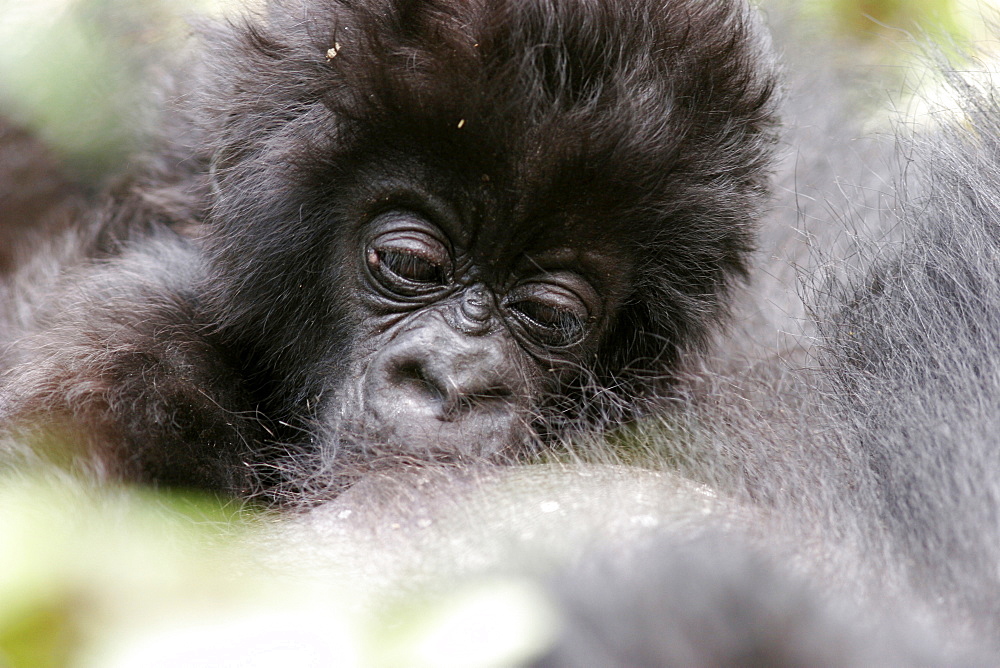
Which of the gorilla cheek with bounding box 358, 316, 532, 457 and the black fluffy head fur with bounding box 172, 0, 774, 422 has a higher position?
the black fluffy head fur with bounding box 172, 0, 774, 422

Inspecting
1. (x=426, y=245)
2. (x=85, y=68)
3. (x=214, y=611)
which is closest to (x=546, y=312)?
(x=426, y=245)

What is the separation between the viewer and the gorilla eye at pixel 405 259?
185cm

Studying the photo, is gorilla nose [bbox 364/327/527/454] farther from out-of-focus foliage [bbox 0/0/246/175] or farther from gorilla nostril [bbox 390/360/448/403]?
out-of-focus foliage [bbox 0/0/246/175]

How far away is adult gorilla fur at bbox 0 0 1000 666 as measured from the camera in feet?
3.13

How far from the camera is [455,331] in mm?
1850

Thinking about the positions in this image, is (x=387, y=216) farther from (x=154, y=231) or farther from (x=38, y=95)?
(x=38, y=95)

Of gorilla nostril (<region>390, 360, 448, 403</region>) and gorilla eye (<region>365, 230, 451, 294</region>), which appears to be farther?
gorilla eye (<region>365, 230, 451, 294</region>)

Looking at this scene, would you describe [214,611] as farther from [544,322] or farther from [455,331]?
[544,322]

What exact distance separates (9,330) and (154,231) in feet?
1.27

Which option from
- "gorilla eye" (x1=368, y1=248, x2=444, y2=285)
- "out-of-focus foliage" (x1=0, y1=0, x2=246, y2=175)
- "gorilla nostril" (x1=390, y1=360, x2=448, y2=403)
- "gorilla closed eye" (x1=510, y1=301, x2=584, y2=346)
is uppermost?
"gorilla closed eye" (x1=510, y1=301, x2=584, y2=346)

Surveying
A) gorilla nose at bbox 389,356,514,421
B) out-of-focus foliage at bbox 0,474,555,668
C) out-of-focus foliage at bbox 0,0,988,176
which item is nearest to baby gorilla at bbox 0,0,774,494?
gorilla nose at bbox 389,356,514,421

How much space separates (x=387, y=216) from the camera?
6.08ft

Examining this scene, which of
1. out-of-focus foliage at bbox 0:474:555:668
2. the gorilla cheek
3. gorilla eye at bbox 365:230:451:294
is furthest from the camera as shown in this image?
gorilla eye at bbox 365:230:451:294

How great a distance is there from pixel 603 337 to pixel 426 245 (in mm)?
400
